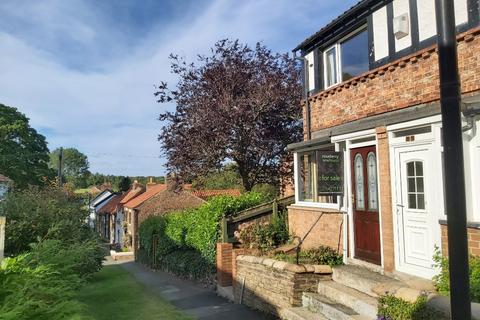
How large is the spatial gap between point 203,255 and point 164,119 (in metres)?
6.09

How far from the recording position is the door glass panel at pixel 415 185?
792cm

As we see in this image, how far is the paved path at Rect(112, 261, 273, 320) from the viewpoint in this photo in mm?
10609

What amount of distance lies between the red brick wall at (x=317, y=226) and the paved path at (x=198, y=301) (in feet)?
7.32

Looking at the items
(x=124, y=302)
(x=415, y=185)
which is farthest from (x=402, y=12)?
(x=124, y=302)

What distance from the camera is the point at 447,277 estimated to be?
6.32 metres

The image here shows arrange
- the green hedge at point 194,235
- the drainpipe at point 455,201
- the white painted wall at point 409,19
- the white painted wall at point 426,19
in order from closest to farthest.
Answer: the drainpipe at point 455,201 → the white painted wall at point 409,19 → the white painted wall at point 426,19 → the green hedge at point 194,235

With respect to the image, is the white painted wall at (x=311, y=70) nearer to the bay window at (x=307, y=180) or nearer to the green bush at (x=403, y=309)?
the bay window at (x=307, y=180)

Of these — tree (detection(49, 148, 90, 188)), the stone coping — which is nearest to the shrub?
the stone coping

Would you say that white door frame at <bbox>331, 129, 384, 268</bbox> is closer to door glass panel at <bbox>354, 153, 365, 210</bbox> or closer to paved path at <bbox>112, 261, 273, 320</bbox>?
door glass panel at <bbox>354, 153, 365, 210</bbox>

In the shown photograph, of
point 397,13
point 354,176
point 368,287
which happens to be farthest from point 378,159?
point 397,13

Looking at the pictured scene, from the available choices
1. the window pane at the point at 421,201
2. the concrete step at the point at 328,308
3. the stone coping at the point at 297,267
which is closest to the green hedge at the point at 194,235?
the stone coping at the point at 297,267

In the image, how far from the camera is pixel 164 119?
59.6ft

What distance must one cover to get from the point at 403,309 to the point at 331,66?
763 centimetres

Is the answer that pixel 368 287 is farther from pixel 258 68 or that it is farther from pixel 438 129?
pixel 258 68
